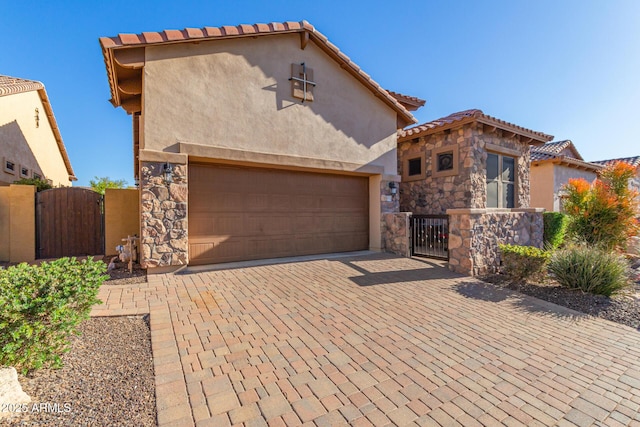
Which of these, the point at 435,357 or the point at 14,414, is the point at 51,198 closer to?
the point at 14,414

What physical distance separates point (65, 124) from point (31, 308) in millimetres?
21811

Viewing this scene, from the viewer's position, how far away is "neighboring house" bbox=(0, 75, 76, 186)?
11539 millimetres

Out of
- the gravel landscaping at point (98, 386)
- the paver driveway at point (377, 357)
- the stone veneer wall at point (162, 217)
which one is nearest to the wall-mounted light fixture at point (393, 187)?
the paver driveway at point (377, 357)

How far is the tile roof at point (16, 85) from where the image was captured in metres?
11.1

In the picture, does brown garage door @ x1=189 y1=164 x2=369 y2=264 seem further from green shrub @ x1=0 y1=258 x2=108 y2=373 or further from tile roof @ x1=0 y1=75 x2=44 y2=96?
tile roof @ x1=0 y1=75 x2=44 y2=96

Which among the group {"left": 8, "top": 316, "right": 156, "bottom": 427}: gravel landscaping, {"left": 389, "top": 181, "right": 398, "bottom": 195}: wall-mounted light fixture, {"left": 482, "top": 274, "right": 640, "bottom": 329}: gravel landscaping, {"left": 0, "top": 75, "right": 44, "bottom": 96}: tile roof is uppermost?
{"left": 0, "top": 75, "right": 44, "bottom": 96}: tile roof

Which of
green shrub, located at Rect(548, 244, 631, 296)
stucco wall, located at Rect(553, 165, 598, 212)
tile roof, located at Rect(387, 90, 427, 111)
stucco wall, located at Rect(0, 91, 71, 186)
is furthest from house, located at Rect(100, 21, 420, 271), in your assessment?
stucco wall, located at Rect(553, 165, 598, 212)

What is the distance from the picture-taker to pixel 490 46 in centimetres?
986

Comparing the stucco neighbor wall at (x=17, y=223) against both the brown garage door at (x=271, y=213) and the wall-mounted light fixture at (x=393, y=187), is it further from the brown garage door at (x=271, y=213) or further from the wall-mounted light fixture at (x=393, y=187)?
the wall-mounted light fixture at (x=393, y=187)

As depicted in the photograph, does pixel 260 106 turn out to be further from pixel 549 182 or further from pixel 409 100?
pixel 549 182

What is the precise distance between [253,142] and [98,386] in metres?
5.97

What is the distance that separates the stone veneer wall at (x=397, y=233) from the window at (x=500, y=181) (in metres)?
4.04

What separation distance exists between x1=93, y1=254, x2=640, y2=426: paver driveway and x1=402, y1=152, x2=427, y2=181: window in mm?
6590

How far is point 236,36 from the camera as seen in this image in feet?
22.8
